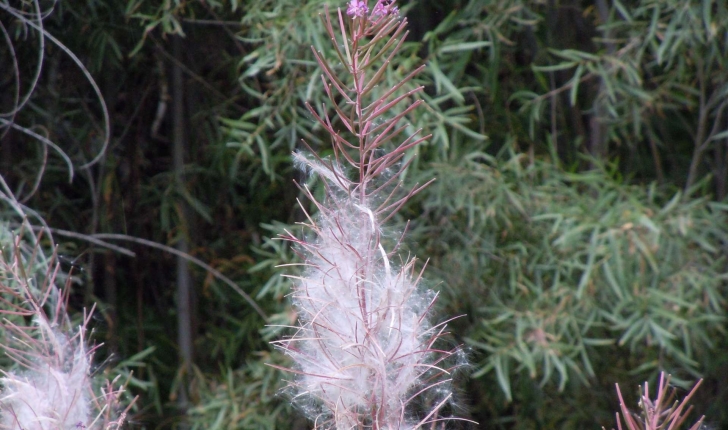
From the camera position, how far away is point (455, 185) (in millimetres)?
1612

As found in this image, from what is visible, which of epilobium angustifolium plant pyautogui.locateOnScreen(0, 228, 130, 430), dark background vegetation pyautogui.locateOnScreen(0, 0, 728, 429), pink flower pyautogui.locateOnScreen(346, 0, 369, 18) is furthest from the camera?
dark background vegetation pyautogui.locateOnScreen(0, 0, 728, 429)

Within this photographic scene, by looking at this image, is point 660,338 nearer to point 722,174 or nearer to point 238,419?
point 722,174

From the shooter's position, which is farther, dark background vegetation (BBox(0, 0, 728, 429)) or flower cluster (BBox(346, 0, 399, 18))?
dark background vegetation (BBox(0, 0, 728, 429))

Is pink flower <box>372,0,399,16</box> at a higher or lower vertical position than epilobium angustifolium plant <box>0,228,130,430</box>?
higher

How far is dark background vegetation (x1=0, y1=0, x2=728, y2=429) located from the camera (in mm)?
1552

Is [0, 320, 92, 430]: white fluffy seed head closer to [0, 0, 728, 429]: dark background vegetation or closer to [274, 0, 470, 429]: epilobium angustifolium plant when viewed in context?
[274, 0, 470, 429]: epilobium angustifolium plant

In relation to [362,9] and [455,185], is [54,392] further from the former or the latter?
[455,185]

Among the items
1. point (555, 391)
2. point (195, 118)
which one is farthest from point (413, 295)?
point (195, 118)

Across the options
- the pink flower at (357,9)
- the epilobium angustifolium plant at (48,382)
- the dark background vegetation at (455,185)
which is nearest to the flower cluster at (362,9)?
the pink flower at (357,9)

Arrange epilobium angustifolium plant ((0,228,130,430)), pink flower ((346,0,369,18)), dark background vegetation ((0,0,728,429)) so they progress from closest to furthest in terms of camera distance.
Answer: pink flower ((346,0,369,18))
epilobium angustifolium plant ((0,228,130,430))
dark background vegetation ((0,0,728,429))

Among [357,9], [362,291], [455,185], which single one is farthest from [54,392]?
[455,185]

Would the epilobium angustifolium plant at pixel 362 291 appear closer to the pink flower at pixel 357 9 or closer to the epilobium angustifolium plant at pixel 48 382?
the pink flower at pixel 357 9

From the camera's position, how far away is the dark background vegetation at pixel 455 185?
1552 mm

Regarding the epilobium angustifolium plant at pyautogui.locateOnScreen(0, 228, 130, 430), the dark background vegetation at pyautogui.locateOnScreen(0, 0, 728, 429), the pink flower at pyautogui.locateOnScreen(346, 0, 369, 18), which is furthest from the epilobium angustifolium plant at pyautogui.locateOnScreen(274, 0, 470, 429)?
the dark background vegetation at pyautogui.locateOnScreen(0, 0, 728, 429)
